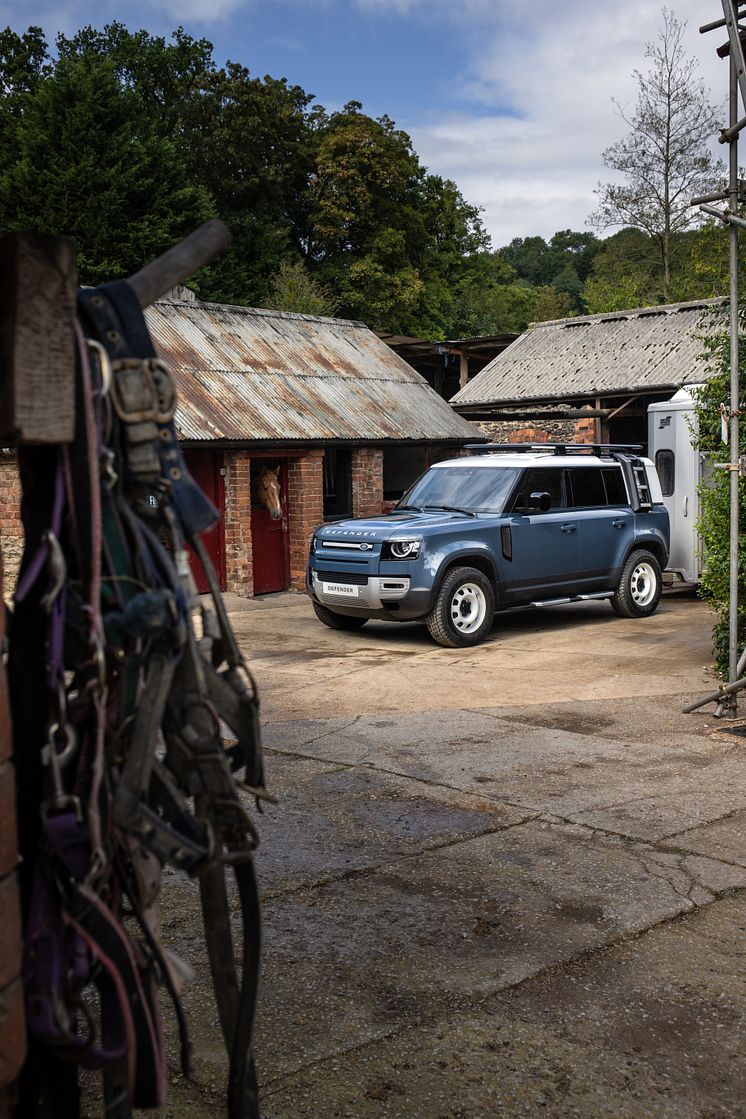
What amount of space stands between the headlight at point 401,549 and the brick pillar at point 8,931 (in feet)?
33.5

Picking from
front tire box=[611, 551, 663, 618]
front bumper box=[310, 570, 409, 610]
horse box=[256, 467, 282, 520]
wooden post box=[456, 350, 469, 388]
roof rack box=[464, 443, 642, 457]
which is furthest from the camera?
wooden post box=[456, 350, 469, 388]

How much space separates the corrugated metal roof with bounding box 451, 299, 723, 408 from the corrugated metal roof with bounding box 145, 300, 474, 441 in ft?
7.34

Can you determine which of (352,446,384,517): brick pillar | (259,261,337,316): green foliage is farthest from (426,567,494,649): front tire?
(259,261,337,316): green foliage

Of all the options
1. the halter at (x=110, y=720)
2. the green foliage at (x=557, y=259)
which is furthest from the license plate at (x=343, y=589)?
the green foliage at (x=557, y=259)

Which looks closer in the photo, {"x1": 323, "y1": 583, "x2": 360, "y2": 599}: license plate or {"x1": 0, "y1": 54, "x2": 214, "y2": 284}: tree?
{"x1": 323, "y1": 583, "x2": 360, "y2": 599}: license plate

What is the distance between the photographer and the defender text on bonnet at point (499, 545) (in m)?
12.3

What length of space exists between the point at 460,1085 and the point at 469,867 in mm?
1944

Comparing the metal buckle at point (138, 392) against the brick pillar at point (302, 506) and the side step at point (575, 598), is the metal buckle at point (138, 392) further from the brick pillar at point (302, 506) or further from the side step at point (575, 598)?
the brick pillar at point (302, 506)

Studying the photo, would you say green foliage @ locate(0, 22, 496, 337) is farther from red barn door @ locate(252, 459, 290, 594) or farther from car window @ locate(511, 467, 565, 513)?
car window @ locate(511, 467, 565, 513)

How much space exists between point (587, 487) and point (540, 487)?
0.89 m

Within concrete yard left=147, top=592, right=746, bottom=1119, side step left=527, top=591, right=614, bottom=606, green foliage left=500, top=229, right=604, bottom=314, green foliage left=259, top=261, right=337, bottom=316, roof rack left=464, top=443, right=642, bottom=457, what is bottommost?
concrete yard left=147, top=592, right=746, bottom=1119

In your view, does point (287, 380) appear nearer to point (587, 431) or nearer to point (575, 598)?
point (587, 431)

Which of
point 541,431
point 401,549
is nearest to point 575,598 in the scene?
point 401,549

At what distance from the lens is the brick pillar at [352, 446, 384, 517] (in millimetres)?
19969
